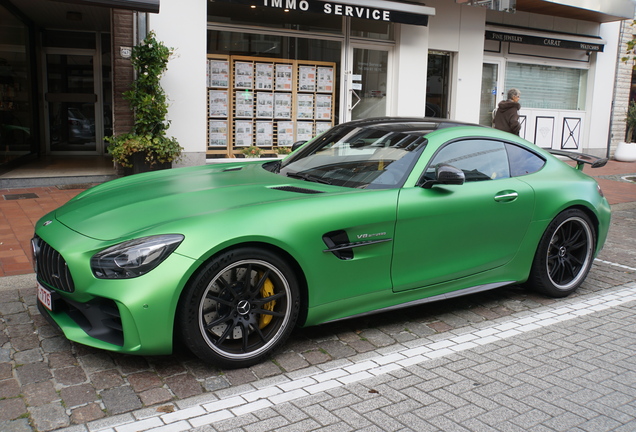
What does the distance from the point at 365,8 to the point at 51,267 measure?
29.9 ft

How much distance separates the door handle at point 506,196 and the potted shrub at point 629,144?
14495 millimetres

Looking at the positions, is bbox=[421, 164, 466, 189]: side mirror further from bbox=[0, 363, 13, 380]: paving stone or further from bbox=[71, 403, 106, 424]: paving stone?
bbox=[0, 363, 13, 380]: paving stone

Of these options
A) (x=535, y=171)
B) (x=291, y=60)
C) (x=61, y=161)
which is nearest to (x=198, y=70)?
(x=291, y=60)

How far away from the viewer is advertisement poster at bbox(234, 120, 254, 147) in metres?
11.5

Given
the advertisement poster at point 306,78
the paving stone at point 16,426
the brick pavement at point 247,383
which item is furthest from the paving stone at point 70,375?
the advertisement poster at point 306,78

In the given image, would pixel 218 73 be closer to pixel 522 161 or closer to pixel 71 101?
pixel 71 101

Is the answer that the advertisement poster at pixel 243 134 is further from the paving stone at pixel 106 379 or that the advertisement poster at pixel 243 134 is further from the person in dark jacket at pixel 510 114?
the paving stone at pixel 106 379

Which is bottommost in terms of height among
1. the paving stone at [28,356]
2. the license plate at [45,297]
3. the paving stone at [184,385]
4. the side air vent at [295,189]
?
the paving stone at [184,385]

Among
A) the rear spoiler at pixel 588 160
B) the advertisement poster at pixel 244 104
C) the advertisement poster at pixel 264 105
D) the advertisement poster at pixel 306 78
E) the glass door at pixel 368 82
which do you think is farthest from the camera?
the glass door at pixel 368 82

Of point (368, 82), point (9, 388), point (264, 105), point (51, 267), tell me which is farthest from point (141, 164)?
point (9, 388)

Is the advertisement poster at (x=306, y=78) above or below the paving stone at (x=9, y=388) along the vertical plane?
above

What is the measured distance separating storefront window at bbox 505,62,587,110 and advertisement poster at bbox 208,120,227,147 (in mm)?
8033

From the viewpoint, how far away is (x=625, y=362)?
3934mm

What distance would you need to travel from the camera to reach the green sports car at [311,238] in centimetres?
337
